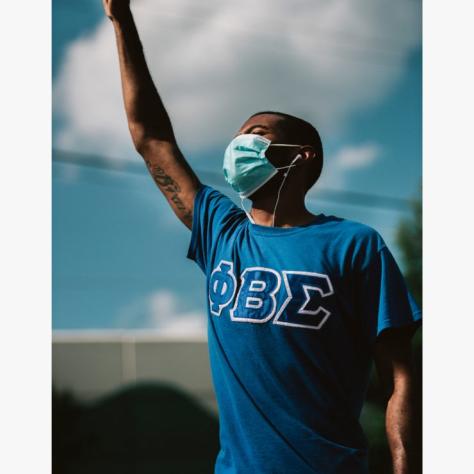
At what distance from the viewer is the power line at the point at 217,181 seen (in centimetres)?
260

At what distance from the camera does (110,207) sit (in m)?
2.65

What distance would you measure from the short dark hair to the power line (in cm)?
23

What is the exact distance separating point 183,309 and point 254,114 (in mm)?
687

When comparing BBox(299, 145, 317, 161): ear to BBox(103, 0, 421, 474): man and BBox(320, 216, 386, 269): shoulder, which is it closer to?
BBox(103, 0, 421, 474): man

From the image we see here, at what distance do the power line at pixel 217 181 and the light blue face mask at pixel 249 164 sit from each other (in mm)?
284

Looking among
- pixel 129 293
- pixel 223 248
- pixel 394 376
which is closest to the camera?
pixel 394 376

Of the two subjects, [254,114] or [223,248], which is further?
[254,114]

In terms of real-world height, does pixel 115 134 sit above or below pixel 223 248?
above

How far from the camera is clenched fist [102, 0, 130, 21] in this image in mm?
2408

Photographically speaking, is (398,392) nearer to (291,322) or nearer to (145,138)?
(291,322)

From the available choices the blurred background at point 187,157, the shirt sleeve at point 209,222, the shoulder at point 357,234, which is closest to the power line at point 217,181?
the blurred background at point 187,157
